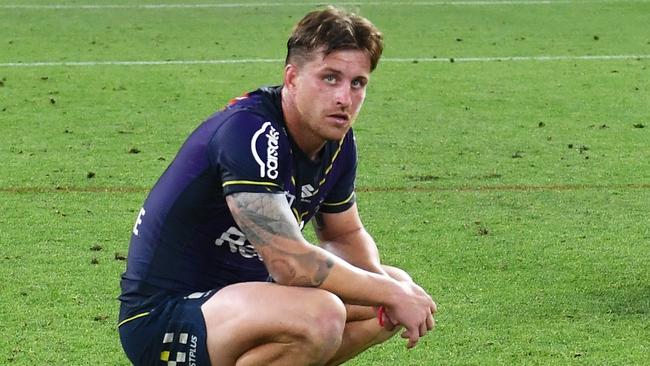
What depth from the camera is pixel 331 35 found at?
421cm

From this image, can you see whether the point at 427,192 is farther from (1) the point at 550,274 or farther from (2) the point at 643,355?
(2) the point at 643,355

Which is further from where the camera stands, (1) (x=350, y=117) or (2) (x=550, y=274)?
(2) (x=550, y=274)

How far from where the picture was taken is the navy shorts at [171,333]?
4.33 meters

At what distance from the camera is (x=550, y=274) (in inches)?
261

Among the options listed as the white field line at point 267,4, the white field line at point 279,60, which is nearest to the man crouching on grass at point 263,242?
the white field line at point 279,60

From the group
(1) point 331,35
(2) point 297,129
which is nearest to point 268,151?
(2) point 297,129

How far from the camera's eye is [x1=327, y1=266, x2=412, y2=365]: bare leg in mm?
4652

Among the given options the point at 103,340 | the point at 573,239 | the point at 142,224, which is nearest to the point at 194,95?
the point at 573,239

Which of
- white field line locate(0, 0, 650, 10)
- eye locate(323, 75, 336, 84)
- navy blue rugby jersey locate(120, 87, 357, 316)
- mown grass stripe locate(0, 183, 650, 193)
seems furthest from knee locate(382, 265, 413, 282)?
white field line locate(0, 0, 650, 10)

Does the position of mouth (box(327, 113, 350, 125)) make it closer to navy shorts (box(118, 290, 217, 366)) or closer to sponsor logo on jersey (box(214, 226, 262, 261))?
sponsor logo on jersey (box(214, 226, 262, 261))

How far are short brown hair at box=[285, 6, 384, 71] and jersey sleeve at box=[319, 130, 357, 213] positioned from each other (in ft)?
1.51

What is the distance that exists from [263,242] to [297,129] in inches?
15.9

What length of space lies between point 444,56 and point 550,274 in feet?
25.2

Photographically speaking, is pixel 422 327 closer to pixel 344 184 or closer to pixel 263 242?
pixel 263 242
